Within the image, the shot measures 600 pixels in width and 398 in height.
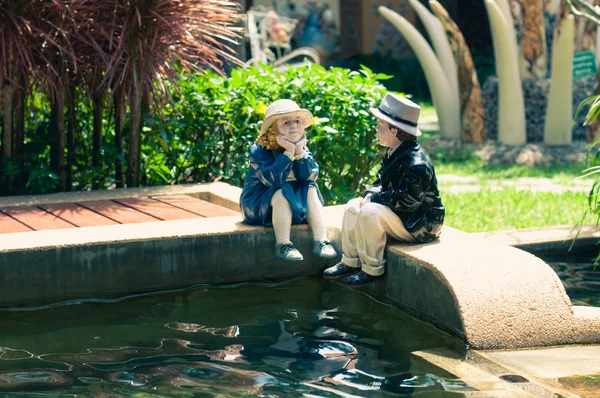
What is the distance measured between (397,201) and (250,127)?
2.58 metres

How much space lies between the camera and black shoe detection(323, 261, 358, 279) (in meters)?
5.43

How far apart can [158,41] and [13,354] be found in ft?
10.4

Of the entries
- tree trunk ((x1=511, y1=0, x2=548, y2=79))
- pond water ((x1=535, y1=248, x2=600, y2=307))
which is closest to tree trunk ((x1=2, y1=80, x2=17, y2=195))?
pond water ((x1=535, y1=248, x2=600, y2=307))

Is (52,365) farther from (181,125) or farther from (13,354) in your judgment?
(181,125)

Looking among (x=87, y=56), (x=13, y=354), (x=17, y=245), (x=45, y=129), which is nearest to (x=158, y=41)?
(x=87, y=56)

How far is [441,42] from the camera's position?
39.3 feet

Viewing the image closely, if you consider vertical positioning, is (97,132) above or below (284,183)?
above

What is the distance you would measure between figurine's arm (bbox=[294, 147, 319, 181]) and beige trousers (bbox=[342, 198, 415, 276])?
1.53 feet

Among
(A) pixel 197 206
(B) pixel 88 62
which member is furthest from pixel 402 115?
(B) pixel 88 62

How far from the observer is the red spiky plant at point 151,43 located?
22.7 feet

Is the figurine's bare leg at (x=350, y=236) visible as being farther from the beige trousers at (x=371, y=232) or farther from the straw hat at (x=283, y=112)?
the straw hat at (x=283, y=112)

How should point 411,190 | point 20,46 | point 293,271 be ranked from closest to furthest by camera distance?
1. point 411,190
2. point 293,271
3. point 20,46

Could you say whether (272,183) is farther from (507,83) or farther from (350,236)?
(507,83)

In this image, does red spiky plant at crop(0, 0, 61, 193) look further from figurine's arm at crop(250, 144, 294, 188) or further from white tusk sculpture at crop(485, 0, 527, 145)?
white tusk sculpture at crop(485, 0, 527, 145)
